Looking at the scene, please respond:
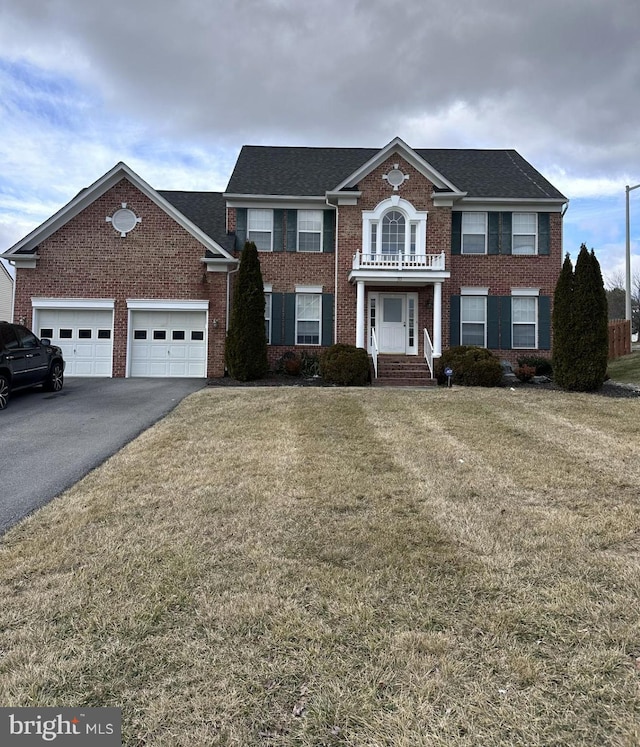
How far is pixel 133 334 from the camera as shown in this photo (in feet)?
54.5

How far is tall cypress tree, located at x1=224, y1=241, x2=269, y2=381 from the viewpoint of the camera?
14.9 metres

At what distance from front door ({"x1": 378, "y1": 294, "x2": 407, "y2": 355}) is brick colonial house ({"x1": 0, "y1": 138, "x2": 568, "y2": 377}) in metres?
0.04

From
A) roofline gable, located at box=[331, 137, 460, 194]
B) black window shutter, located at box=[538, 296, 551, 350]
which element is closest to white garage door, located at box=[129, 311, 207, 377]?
roofline gable, located at box=[331, 137, 460, 194]

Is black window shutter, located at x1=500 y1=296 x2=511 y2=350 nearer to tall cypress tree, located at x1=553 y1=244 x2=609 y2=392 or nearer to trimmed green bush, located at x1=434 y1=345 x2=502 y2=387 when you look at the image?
trimmed green bush, located at x1=434 y1=345 x2=502 y2=387

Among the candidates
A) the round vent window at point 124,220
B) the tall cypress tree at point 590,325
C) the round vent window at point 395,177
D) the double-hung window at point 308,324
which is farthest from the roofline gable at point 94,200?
the tall cypress tree at point 590,325

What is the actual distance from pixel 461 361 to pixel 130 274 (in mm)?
10849

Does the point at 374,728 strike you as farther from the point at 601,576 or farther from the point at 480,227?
the point at 480,227

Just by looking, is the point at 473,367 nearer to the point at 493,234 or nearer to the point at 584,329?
the point at 584,329

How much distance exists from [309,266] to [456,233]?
5.34 m

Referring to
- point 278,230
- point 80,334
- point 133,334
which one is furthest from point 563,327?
point 80,334

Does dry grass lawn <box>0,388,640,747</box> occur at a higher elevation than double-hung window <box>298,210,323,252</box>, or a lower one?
lower

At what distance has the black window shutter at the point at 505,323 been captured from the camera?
1769cm

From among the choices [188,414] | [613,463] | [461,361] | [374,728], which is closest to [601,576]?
[374,728]

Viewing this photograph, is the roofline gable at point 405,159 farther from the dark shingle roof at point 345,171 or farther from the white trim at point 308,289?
the white trim at point 308,289
